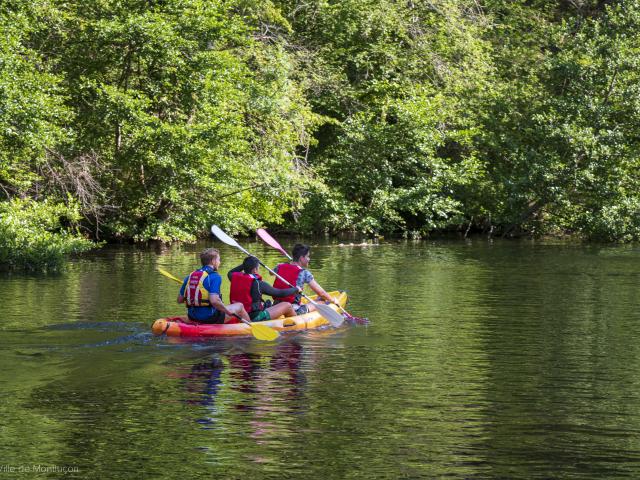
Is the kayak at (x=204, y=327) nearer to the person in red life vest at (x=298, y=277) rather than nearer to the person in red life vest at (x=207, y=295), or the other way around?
the person in red life vest at (x=207, y=295)

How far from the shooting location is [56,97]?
25078 millimetres

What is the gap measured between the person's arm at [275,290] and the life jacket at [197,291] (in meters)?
1.19

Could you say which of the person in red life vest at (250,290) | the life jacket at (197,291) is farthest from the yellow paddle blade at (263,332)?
the person in red life vest at (250,290)

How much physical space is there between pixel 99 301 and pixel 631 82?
2292 centimetres

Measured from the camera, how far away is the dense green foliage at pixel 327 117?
2772 centimetres

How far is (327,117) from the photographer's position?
36062 millimetres

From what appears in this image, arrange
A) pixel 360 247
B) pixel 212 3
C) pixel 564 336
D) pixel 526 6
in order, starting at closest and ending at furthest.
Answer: pixel 564 336, pixel 212 3, pixel 360 247, pixel 526 6

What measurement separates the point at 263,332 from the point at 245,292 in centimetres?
111

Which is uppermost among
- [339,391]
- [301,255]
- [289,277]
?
[301,255]

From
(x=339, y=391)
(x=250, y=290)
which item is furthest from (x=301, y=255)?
(x=339, y=391)

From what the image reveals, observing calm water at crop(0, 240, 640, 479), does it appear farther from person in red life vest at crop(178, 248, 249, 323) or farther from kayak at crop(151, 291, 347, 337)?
person in red life vest at crop(178, 248, 249, 323)

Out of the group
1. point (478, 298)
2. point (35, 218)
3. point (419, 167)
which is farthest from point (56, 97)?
point (419, 167)

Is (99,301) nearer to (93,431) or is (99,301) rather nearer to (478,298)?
(478,298)

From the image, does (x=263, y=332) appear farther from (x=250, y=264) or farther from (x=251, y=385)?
(x=251, y=385)
